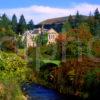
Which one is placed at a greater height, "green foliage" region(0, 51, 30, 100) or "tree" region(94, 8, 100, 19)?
"tree" region(94, 8, 100, 19)

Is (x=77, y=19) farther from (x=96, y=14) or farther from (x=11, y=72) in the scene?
(x=11, y=72)

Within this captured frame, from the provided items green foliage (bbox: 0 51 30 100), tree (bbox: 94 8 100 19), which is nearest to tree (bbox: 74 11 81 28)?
tree (bbox: 94 8 100 19)

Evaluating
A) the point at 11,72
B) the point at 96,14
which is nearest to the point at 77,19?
the point at 96,14

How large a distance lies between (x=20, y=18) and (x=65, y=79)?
8595 cm

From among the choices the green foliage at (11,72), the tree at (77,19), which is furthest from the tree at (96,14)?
the green foliage at (11,72)

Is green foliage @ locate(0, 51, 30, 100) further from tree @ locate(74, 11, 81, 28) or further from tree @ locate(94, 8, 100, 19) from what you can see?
tree @ locate(74, 11, 81, 28)

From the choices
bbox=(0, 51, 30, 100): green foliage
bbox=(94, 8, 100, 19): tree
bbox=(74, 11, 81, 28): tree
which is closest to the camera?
bbox=(0, 51, 30, 100): green foliage

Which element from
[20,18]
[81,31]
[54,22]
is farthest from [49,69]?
[54,22]

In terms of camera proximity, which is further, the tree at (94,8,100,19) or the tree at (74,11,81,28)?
the tree at (74,11,81,28)

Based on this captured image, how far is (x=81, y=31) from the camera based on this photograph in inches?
2436

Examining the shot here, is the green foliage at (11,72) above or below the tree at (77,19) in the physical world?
below

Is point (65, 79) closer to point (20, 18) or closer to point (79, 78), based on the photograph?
point (79, 78)

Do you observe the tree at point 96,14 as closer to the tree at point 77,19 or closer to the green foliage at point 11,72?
the tree at point 77,19

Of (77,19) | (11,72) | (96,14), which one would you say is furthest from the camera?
(77,19)
